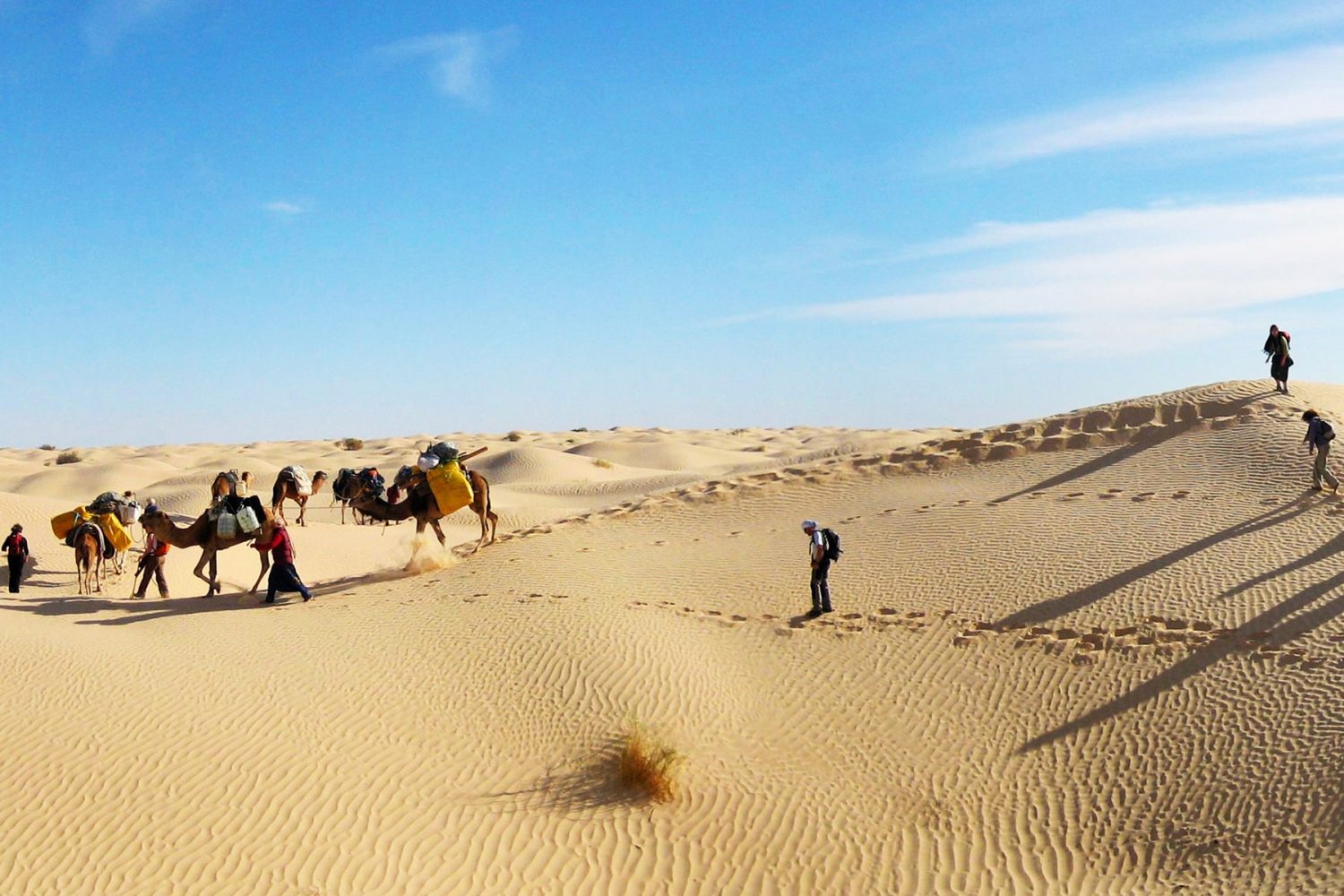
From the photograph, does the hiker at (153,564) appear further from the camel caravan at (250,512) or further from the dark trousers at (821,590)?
the dark trousers at (821,590)

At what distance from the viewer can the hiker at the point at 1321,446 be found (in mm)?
16766

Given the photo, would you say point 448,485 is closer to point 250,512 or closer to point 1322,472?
point 250,512

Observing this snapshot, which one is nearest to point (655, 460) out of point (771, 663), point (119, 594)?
point (119, 594)

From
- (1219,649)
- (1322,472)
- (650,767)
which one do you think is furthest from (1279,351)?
(650,767)

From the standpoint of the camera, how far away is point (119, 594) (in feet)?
63.2

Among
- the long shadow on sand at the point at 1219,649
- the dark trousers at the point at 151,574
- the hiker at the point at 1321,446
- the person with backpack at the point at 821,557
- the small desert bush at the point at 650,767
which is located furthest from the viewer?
the dark trousers at the point at 151,574

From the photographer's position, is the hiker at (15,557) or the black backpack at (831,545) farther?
the hiker at (15,557)

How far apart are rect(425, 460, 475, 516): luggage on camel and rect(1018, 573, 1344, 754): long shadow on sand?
10.6 m

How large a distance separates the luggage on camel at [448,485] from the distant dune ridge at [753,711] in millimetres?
1230

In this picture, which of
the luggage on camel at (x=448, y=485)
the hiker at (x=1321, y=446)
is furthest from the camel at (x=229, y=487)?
the hiker at (x=1321, y=446)

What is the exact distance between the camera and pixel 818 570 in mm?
14883

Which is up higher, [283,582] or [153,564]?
[153,564]

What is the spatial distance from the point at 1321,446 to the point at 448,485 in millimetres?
13976

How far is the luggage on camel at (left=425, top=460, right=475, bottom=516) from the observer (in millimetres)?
18359
